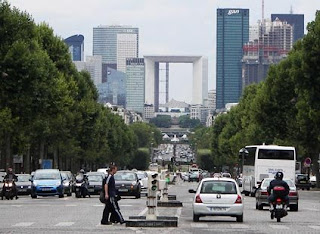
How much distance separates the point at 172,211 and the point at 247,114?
99.5 m

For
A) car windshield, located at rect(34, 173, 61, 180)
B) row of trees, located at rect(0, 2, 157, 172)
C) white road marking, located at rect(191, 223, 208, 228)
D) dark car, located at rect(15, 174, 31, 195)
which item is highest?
row of trees, located at rect(0, 2, 157, 172)

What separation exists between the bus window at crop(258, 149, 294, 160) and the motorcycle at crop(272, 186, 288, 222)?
104 ft

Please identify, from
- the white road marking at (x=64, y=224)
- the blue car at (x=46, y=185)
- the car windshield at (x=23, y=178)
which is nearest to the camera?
the white road marking at (x=64, y=224)

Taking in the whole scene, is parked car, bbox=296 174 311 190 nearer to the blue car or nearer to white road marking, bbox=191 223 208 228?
the blue car

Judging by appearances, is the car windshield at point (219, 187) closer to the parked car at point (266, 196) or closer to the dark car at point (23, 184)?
the parked car at point (266, 196)

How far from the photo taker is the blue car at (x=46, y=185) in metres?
66.0

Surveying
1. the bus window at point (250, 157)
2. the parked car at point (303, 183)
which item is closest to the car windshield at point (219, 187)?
the bus window at point (250, 157)

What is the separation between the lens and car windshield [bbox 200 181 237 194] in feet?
128

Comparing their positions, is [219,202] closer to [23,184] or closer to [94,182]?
[94,182]

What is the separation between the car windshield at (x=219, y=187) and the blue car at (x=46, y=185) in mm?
27526

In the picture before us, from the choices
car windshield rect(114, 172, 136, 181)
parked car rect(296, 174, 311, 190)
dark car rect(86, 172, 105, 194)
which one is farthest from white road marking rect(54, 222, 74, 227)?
parked car rect(296, 174, 311, 190)

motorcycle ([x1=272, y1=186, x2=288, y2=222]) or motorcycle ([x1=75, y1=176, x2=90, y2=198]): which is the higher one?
motorcycle ([x1=272, y1=186, x2=288, y2=222])

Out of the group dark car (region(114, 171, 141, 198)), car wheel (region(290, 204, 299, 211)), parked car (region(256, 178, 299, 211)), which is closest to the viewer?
parked car (region(256, 178, 299, 211))

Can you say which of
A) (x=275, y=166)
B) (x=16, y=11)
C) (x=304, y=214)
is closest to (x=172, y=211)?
(x=304, y=214)
